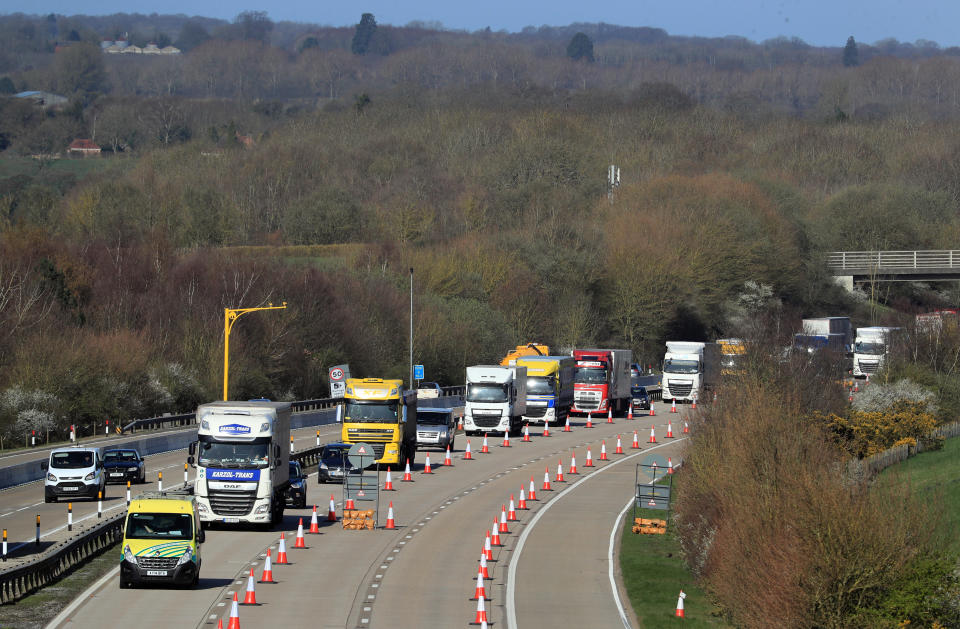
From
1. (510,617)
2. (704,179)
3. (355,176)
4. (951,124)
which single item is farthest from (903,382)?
(951,124)

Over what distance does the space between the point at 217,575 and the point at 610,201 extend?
10622 cm

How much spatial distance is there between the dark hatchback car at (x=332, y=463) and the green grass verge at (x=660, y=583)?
1207cm

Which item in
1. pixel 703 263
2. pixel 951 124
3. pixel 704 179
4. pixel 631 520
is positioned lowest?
pixel 631 520

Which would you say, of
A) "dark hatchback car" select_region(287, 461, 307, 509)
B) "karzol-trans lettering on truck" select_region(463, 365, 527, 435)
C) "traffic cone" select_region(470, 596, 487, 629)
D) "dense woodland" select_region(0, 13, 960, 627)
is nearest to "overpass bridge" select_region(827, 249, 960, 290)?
"dense woodland" select_region(0, 13, 960, 627)

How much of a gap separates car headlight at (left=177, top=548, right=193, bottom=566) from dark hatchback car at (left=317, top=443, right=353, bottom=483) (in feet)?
64.3

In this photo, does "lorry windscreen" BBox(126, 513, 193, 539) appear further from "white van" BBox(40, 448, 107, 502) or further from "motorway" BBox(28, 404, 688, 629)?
"white van" BBox(40, 448, 107, 502)

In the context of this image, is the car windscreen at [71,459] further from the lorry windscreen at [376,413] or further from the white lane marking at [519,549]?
the white lane marking at [519,549]

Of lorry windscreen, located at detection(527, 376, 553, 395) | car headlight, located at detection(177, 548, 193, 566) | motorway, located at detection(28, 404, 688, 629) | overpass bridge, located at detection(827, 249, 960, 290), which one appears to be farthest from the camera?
overpass bridge, located at detection(827, 249, 960, 290)

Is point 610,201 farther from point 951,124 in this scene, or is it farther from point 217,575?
point 217,575

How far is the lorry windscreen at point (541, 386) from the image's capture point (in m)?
68.9

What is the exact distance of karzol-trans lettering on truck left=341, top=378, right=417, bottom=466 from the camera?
49.7 meters

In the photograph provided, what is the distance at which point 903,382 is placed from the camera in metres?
64.6

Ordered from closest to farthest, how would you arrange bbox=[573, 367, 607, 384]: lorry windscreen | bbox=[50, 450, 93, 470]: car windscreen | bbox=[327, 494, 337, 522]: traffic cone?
1. bbox=[327, 494, 337, 522]: traffic cone
2. bbox=[50, 450, 93, 470]: car windscreen
3. bbox=[573, 367, 607, 384]: lorry windscreen

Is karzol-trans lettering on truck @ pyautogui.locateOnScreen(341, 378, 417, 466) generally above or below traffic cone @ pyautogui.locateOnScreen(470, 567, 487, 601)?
above
